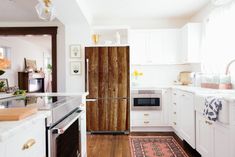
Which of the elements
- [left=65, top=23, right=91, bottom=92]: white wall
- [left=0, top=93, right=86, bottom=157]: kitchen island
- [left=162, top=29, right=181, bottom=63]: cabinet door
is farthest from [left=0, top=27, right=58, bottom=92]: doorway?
[left=0, top=93, right=86, bottom=157]: kitchen island

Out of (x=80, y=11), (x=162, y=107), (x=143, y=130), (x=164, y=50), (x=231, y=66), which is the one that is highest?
(x=80, y=11)

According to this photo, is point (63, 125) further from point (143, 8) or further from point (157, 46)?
point (157, 46)

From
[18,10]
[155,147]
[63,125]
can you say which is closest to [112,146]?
[155,147]

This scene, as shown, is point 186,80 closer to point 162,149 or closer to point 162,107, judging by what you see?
point 162,107

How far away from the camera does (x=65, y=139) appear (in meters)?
1.68

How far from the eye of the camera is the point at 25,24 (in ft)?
15.2

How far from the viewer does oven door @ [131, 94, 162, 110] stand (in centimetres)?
412

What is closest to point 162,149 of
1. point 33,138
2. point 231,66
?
point 231,66

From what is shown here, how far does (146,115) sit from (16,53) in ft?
18.2

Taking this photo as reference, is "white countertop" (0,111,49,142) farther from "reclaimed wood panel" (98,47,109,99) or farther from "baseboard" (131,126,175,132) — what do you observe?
"baseboard" (131,126,175,132)

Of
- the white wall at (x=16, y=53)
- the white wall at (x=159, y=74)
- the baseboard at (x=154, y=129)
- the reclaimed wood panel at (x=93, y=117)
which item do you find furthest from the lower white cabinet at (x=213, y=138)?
the white wall at (x=16, y=53)

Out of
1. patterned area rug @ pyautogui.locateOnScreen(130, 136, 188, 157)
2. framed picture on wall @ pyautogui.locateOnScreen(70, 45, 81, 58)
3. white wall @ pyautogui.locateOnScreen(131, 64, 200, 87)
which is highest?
framed picture on wall @ pyautogui.locateOnScreen(70, 45, 81, 58)

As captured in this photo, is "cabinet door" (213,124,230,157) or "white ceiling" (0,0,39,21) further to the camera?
"white ceiling" (0,0,39,21)

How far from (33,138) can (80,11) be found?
2.62 m
